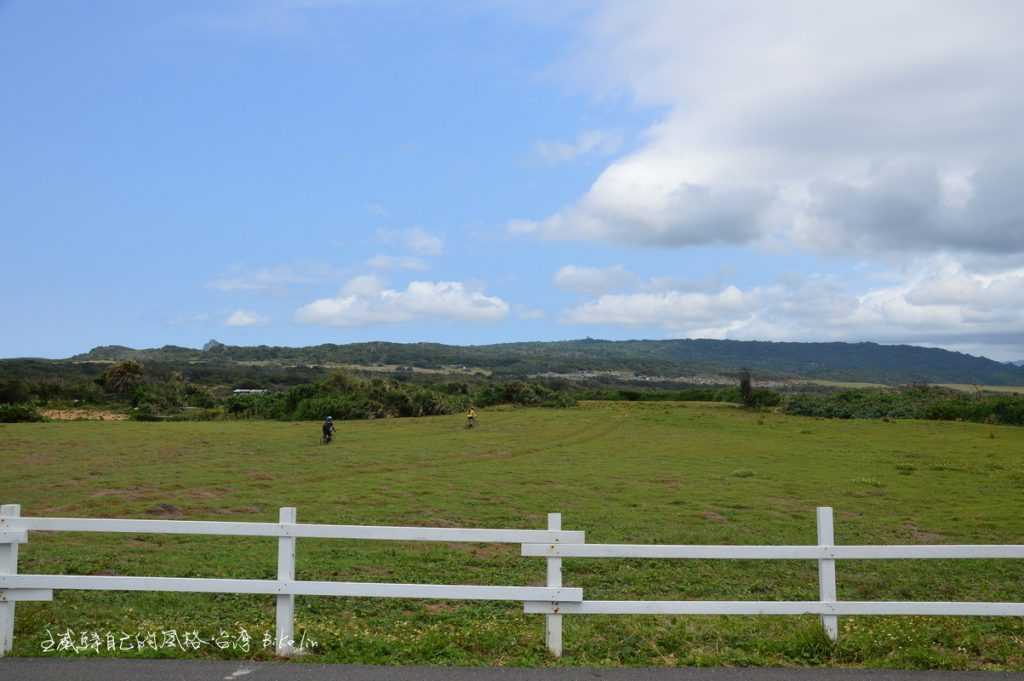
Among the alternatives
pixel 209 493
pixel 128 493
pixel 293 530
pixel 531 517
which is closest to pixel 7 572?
pixel 293 530

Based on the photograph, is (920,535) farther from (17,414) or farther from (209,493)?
(17,414)

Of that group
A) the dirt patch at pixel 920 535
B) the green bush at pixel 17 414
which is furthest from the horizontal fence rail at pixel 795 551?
the green bush at pixel 17 414

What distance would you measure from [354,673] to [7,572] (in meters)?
3.46

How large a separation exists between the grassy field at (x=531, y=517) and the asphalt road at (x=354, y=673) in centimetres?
34

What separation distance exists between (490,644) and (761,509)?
17.2m

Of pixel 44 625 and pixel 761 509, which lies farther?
pixel 761 509

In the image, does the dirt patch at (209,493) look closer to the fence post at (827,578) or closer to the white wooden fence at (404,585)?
the white wooden fence at (404,585)

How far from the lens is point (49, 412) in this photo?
64688mm

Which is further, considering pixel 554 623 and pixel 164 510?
pixel 164 510

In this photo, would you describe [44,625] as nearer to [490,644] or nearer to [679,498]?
[490,644]

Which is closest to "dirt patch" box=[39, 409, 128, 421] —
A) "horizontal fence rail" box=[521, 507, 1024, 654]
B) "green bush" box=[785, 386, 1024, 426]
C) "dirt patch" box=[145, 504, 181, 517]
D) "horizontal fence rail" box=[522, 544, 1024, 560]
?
"dirt patch" box=[145, 504, 181, 517]

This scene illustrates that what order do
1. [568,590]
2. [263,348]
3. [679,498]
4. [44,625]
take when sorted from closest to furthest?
[568,590]
[44,625]
[679,498]
[263,348]

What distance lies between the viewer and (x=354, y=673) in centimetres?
706

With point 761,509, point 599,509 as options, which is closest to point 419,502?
point 599,509
